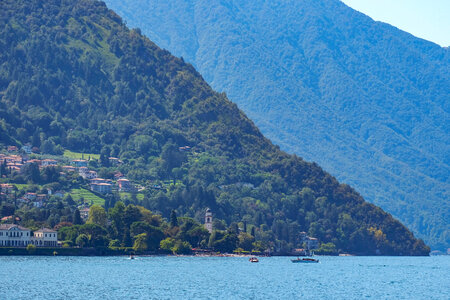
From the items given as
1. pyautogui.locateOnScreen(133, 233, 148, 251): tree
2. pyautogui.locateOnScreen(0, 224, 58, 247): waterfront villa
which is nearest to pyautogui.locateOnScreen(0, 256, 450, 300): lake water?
pyautogui.locateOnScreen(0, 224, 58, 247): waterfront villa

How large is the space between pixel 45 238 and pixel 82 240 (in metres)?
7.74

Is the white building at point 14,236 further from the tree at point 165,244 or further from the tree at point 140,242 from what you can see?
the tree at point 165,244

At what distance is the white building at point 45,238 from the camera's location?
18162cm

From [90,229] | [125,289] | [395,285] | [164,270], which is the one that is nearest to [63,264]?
[164,270]

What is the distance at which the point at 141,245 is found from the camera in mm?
189875

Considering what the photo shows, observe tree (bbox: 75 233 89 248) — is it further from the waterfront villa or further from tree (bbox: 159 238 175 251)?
tree (bbox: 159 238 175 251)

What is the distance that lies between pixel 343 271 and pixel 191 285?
181 feet

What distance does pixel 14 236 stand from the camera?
18000 cm

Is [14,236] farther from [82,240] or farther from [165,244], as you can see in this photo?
[165,244]

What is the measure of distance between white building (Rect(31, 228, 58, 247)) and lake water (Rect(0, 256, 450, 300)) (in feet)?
31.7

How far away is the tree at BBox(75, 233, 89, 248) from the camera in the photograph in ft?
591

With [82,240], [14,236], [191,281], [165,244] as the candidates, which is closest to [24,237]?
[14,236]

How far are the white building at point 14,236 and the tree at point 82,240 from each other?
1017 cm

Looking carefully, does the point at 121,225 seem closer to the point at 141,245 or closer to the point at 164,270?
the point at 141,245
